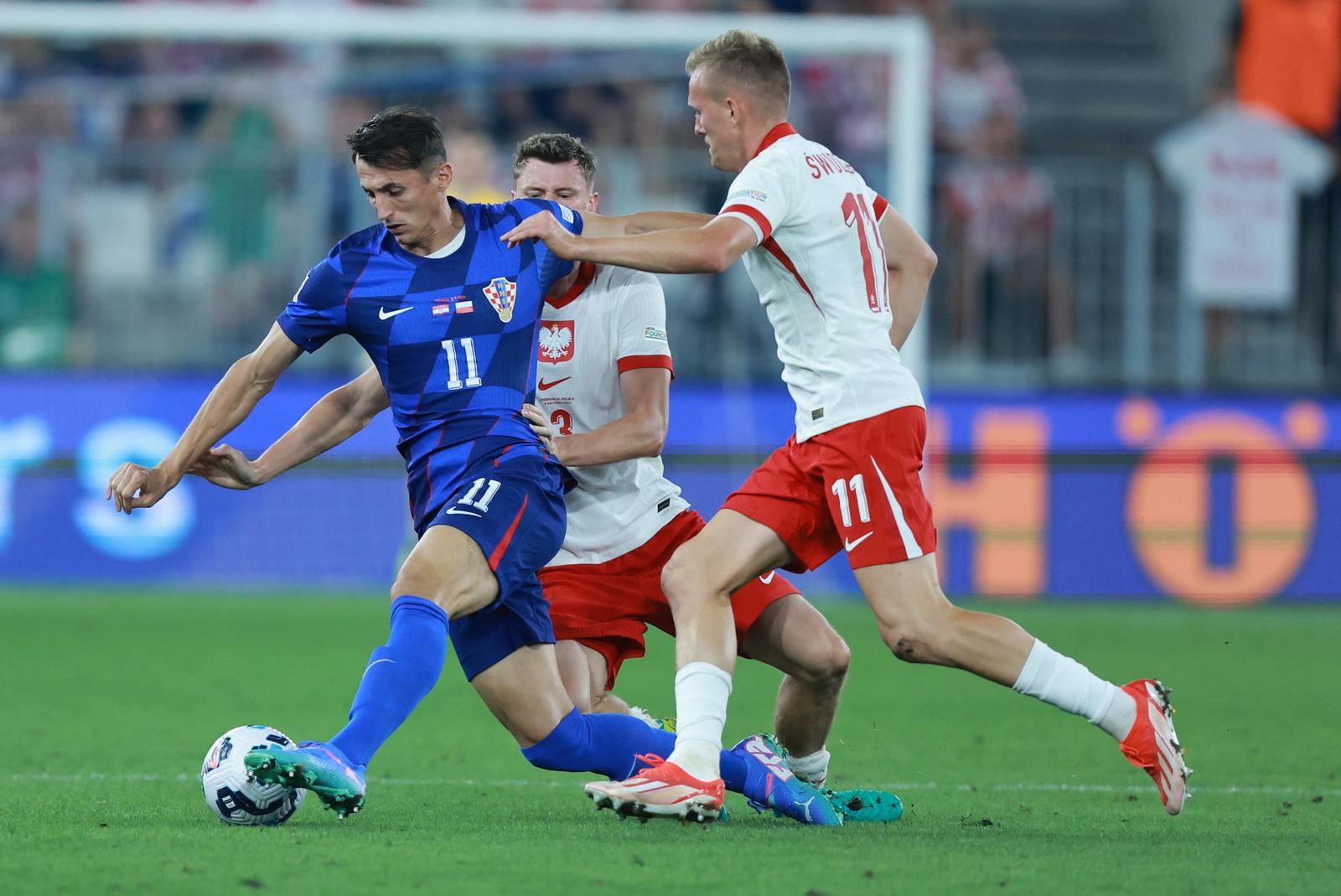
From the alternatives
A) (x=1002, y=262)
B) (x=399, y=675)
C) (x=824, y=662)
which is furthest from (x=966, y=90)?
(x=399, y=675)

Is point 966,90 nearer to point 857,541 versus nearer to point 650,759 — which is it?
point 857,541

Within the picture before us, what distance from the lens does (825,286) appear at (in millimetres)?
5480

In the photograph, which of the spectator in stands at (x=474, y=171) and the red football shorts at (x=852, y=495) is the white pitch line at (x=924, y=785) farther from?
the spectator in stands at (x=474, y=171)

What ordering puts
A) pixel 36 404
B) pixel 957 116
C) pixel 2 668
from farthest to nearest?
1. pixel 957 116
2. pixel 36 404
3. pixel 2 668

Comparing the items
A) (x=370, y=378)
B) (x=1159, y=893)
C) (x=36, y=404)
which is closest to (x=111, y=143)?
(x=36, y=404)

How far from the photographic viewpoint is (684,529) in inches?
238

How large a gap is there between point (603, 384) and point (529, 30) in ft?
22.7

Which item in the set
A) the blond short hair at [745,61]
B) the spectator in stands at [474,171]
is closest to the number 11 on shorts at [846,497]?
the blond short hair at [745,61]

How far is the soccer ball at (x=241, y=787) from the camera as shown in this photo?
511 centimetres

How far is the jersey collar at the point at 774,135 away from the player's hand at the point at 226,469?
1684 millimetres

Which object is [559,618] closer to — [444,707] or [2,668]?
[444,707]

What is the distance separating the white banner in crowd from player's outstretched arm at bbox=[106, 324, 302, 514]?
11.1 metres

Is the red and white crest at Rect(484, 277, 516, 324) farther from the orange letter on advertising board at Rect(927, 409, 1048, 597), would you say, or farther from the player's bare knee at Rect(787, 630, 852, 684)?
the orange letter on advertising board at Rect(927, 409, 1048, 597)

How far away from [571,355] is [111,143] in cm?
915
